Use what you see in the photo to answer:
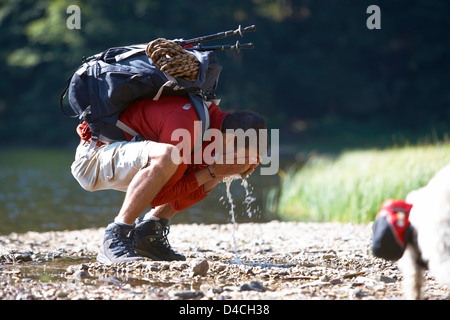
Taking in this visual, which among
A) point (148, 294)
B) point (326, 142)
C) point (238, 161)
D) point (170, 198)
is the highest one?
point (326, 142)

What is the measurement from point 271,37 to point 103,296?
31.8 meters

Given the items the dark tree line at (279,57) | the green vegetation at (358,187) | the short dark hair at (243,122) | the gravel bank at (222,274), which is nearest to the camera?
the gravel bank at (222,274)

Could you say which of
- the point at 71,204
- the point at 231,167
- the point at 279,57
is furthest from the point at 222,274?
the point at 279,57

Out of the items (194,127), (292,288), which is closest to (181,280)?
(292,288)

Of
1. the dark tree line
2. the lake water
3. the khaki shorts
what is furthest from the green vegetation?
the dark tree line

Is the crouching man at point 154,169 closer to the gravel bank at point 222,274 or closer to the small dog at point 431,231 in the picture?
the gravel bank at point 222,274

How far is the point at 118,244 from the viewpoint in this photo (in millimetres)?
3723

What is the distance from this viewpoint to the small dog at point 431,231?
2.50m

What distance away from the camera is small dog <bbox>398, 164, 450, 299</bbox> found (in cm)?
250

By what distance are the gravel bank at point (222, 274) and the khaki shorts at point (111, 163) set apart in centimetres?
58

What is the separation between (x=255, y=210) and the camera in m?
9.52

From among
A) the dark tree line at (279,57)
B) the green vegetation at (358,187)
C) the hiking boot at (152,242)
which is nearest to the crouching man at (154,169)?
the hiking boot at (152,242)

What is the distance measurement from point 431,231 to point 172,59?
78.7 inches

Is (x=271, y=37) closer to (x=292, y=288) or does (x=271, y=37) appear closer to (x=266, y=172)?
(x=266, y=172)
